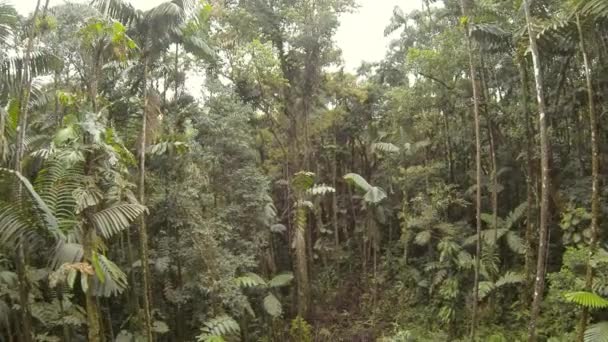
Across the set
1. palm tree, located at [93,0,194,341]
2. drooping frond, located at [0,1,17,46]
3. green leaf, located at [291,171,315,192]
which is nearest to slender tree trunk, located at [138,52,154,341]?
palm tree, located at [93,0,194,341]

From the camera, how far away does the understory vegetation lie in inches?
274

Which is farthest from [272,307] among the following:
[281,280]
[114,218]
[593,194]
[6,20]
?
[6,20]

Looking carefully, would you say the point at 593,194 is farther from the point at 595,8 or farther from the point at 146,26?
the point at 146,26

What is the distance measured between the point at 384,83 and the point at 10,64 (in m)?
12.6

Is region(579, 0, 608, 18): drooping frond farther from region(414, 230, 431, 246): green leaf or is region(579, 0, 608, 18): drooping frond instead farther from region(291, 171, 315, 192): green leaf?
region(414, 230, 431, 246): green leaf

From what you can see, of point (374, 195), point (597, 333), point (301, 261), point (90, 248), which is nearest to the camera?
point (90, 248)

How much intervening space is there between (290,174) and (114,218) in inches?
314

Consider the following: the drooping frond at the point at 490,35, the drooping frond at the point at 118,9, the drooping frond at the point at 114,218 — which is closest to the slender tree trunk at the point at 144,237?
the drooping frond at the point at 118,9

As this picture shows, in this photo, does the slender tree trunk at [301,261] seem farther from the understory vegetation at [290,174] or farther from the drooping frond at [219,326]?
the drooping frond at [219,326]

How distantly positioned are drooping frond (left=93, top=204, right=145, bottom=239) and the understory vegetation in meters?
0.02

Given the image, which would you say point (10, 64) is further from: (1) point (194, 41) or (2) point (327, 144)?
(2) point (327, 144)

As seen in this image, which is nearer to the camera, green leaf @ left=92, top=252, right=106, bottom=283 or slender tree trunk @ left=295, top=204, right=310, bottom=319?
green leaf @ left=92, top=252, right=106, bottom=283

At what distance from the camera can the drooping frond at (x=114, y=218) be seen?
20.0 feet

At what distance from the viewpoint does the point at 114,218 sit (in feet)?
20.2
